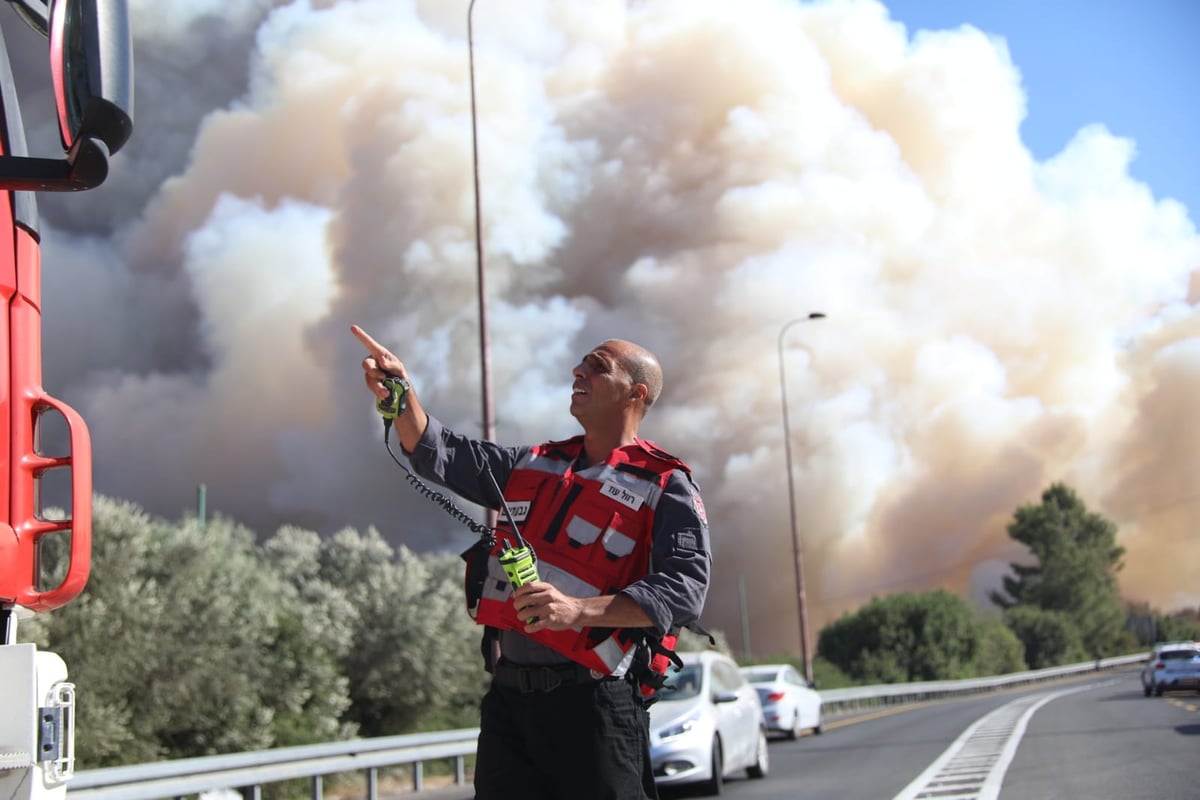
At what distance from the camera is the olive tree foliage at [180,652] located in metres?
17.9

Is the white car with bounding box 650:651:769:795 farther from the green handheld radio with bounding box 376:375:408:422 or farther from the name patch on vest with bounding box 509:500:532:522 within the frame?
the green handheld radio with bounding box 376:375:408:422

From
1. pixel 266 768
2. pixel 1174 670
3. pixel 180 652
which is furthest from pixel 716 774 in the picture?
pixel 1174 670

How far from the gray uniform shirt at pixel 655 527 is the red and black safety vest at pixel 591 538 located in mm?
65

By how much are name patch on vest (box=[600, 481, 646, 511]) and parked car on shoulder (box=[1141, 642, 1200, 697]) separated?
104 ft

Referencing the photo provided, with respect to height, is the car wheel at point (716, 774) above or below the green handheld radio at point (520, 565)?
below

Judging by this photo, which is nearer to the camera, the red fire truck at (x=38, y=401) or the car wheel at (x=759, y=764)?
the red fire truck at (x=38, y=401)

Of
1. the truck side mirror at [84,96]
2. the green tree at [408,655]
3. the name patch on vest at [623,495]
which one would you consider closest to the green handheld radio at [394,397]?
the name patch on vest at [623,495]

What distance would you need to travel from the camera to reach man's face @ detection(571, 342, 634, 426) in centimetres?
375

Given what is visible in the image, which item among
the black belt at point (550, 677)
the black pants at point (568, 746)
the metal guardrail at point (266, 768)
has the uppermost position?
the black belt at point (550, 677)

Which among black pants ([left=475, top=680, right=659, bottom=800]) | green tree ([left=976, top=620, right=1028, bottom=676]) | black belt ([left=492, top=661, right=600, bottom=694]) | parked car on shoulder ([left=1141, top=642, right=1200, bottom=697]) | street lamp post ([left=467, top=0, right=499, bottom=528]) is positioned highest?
street lamp post ([left=467, top=0, right=499, bottom=528])

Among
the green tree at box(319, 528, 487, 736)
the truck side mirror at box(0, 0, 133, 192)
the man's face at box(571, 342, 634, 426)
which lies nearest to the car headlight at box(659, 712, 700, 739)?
the man's face at box(571, 342, 634, 426)

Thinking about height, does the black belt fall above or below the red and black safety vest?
below

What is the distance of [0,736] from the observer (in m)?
2.60

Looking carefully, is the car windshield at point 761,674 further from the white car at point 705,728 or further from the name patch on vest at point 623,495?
the name patch on vest at point 623,495
